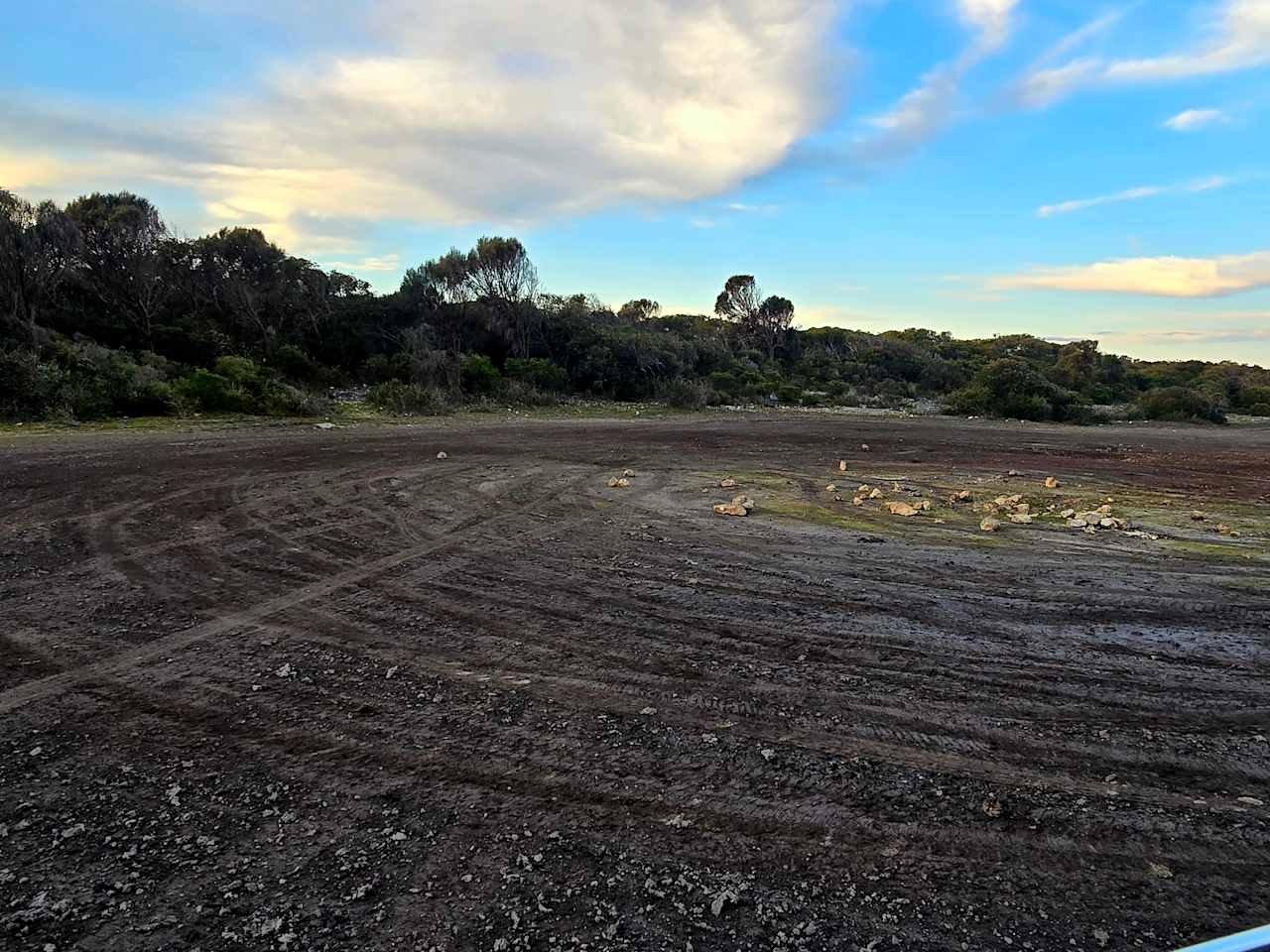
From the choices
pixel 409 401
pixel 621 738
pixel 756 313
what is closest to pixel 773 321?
pixel 756 313

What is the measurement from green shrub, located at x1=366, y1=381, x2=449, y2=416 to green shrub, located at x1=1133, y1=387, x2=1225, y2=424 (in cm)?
3388

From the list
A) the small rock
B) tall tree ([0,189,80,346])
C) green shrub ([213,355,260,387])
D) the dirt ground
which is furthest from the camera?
tall tree ([0,189,80,346])

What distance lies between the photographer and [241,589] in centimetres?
552

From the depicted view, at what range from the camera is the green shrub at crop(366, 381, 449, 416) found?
23.9 meters

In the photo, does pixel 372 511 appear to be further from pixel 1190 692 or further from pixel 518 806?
pixel 1190 692

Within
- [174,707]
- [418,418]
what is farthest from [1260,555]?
[418,418]

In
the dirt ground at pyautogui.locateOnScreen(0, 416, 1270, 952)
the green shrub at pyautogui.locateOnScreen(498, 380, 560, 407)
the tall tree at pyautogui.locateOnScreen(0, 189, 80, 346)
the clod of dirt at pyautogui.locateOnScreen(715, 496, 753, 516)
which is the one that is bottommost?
the dirt ground at pyautogui.locateOnScreen(0, 416, 1270, 952)

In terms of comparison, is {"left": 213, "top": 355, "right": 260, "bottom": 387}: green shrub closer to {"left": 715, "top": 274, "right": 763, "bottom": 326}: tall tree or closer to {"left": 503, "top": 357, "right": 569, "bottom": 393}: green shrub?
{"left": 503, "top": 357, "right": 569, "bottom": 393}: green shrub

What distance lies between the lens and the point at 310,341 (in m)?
34.8

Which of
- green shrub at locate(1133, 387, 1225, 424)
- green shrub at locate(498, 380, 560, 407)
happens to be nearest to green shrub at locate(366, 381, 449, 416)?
green shrub at locate(498, 380, 560, 407)

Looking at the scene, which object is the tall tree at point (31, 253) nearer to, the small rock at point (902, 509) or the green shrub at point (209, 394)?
the green shrub at point (209, 394)

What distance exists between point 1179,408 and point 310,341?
43.5 m

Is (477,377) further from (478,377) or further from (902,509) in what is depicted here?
(902,509)

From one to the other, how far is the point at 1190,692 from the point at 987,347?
85977 millimetres
